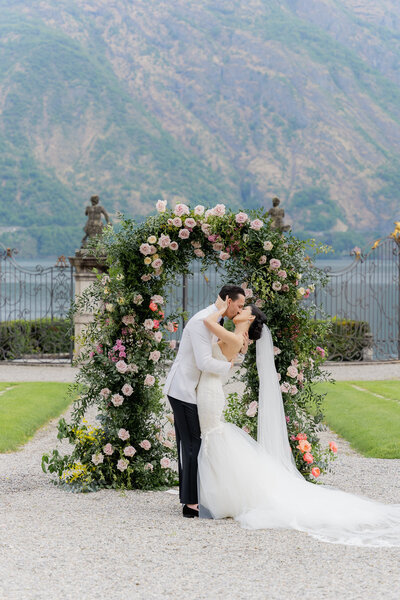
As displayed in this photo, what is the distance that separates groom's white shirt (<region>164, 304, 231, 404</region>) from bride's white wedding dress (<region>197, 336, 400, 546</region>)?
81mm

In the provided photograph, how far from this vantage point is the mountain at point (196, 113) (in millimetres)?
71250

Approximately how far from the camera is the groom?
5.62 metres

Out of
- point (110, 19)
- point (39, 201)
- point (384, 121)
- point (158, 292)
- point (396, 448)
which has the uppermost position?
point (110, 19)

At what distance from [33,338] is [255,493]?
1383 centimetres

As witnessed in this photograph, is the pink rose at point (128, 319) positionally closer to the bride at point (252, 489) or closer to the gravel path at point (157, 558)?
the bride at point (252, 489)

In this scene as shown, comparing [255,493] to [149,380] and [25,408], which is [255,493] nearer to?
[149,380]

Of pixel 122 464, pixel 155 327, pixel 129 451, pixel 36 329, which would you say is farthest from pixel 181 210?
pixel 36 329

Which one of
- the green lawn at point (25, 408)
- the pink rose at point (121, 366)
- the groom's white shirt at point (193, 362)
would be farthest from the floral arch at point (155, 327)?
the green lawn at point (25, 408)

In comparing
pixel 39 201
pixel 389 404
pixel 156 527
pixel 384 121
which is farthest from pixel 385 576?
pixel 384 121

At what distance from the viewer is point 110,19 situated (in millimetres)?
97312

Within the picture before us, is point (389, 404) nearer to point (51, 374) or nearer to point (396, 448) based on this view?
point (396, 448)

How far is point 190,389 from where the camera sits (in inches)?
223

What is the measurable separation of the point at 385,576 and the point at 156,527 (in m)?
1.68

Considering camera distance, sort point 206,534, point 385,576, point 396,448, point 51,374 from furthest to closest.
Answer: point 51,374
point 396,448
point 206,534
point 385,576
